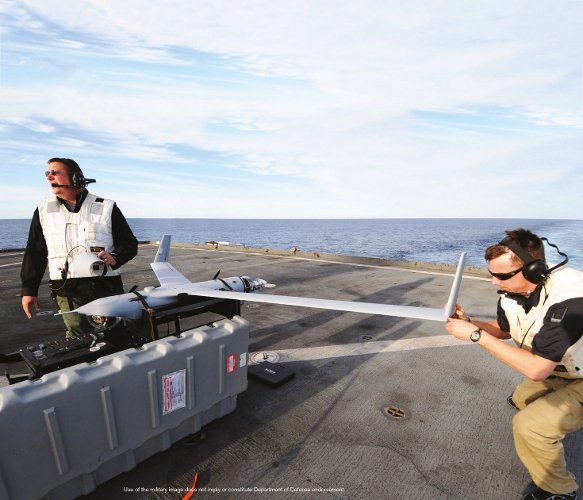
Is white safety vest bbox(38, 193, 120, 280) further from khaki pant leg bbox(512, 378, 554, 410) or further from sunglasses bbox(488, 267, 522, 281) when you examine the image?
khaki pant leg bbox(512, 378, 554, 410)

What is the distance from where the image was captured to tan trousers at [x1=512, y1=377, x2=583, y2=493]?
3.25 meters

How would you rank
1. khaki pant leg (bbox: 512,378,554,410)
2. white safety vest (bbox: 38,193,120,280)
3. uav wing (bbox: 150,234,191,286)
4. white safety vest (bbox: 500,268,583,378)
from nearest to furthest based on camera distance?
white safety vest (bbox: 500,268,583,378) < khaki pant leg (bbox: 512,378,554,410) < white safety vest (bbox: 38,193,120,280) < uav wing (bbox: 150,234,191,286)

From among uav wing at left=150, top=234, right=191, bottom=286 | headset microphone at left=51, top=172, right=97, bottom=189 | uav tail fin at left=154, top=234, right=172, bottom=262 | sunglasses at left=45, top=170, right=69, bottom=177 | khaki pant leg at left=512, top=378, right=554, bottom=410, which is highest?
sunglasses at left=45, top=170, right=69, bottom=177

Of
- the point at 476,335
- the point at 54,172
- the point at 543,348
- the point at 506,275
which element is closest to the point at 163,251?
the point at 54,172

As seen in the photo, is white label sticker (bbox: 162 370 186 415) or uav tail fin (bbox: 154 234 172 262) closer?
white label sticker (bbox: 162 370 186 415)

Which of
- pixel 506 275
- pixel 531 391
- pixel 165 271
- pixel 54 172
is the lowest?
pixel 531 391

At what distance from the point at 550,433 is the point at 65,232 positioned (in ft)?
23.6

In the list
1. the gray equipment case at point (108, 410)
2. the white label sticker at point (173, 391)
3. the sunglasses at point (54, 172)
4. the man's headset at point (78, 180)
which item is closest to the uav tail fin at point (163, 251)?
the man's headset at point (78, 180)

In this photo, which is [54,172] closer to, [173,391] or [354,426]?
[173,391]

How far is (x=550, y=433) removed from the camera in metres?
3.26

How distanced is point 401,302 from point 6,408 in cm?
1088

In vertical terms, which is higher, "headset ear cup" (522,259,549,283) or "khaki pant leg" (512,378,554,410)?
"headset ear cup" (522,259,549,283)

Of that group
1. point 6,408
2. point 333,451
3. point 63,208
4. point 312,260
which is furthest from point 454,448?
point 312,260

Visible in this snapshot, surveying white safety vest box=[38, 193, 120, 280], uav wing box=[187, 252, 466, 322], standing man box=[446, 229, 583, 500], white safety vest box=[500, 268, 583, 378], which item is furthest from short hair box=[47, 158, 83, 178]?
white safety vest box=[500, 268, 583, 378]
